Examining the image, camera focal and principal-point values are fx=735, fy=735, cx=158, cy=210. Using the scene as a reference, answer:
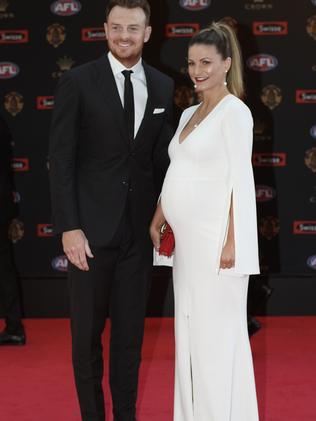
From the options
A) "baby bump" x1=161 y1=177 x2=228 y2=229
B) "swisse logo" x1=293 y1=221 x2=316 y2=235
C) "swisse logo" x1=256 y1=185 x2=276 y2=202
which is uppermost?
"baby bump" x1=161 y1=177 x2=228 y2=229

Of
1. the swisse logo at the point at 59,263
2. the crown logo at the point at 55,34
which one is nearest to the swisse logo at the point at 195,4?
the crown logo at the point at 55,34

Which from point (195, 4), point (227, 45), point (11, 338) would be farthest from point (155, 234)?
point (195, 4)

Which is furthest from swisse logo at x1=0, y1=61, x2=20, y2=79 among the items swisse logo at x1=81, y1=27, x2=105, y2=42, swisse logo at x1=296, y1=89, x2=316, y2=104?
swisse logo at x1=296, y1=89, x2=316, y2=104

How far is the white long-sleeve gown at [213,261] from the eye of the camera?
8.36 feet

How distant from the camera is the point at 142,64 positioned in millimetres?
2951

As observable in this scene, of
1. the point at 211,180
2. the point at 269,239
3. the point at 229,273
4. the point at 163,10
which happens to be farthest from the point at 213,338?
the point at 163,10

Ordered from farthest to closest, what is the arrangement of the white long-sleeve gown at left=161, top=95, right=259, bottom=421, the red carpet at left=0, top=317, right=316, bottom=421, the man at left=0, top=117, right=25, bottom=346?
the man at left=0, top=117, right=25, bottom=346 < the red carpet at left=0, top=317, right=316, bottom=421 < the white long-sleeve gown at left=161, top=95, right=259, bottom=421

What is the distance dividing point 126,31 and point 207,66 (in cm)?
35

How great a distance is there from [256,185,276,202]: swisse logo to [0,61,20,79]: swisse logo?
7.07ft

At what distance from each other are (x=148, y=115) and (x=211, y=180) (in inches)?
18.0

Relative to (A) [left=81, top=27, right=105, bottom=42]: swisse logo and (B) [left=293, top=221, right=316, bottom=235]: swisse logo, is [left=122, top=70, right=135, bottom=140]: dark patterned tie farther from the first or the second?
(B) [left=293, top=221, right=316, bottom=235]: swisse logo

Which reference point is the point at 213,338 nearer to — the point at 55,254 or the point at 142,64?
the point at 142,64

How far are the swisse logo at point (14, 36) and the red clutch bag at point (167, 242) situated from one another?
353cm

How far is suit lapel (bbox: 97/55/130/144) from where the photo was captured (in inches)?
109
